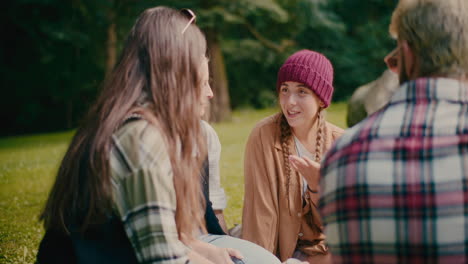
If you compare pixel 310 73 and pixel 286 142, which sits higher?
pixel 310 73

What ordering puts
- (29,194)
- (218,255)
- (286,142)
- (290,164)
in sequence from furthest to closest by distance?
(29,194) → (286,142) → (290,164) → (218,255)

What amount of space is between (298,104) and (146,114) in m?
1.78

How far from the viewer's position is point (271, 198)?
11.1ft

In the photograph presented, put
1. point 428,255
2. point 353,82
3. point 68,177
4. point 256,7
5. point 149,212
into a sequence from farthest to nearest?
point 353,82
point 256,7
point 68,177
point 149,212
point 428,255

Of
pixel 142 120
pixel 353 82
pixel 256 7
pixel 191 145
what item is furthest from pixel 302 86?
pixel 353 82

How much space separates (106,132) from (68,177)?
29 cm

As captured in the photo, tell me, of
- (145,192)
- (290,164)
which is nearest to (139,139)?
(145,192)

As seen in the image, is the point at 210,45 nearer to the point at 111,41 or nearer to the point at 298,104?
the point at 111,41

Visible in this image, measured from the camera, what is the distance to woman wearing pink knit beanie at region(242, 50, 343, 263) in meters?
3.32

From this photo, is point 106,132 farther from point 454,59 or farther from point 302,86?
point 302,86

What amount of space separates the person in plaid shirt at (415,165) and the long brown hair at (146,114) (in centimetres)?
63

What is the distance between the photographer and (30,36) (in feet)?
72.5

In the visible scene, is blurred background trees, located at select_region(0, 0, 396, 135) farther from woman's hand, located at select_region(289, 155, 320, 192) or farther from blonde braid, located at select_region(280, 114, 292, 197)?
woman's hand, located at select_region(289, 155, 320, 192)

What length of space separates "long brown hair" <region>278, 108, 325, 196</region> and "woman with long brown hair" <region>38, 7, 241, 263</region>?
1384mm
